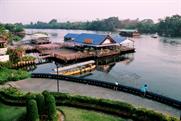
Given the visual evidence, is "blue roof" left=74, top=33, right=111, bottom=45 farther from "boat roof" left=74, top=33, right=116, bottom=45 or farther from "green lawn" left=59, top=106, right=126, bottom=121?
"green lawn" left=59, top=106, right=126, bottom=121

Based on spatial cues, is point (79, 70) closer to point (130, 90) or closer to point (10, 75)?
point (130, 90)

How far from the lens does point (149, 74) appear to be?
202 feet

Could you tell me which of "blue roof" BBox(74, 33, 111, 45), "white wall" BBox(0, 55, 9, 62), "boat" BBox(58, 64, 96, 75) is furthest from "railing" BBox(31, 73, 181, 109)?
"blue roof" BBox(74, 33, 111, 45)

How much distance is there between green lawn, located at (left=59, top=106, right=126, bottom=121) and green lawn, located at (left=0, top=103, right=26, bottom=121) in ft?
15.9

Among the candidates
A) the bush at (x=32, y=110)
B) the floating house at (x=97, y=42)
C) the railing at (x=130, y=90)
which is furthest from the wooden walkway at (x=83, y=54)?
the bush at (x=32, y=110)

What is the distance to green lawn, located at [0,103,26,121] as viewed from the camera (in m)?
26.7

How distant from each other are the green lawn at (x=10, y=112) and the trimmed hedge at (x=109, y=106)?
2.91 feet

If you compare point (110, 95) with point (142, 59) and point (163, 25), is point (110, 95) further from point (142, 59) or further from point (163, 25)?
point (163, 25)

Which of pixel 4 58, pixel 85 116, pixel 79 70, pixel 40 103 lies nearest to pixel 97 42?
pixel 79 70

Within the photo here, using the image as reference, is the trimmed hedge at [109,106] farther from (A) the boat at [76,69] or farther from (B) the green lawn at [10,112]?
(A) the boat at [76,69]

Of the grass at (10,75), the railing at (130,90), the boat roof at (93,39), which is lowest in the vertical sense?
the railing at (130,90)

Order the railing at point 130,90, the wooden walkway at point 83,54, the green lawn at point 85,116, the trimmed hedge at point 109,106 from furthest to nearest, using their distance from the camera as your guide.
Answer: the wooden walkway at point 83,54 < the railing at point 130,90 < the green lawn at point 85,116 < the trimmed hedge at point 109,106

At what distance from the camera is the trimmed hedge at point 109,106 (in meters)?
24.1

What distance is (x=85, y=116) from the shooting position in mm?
26422
